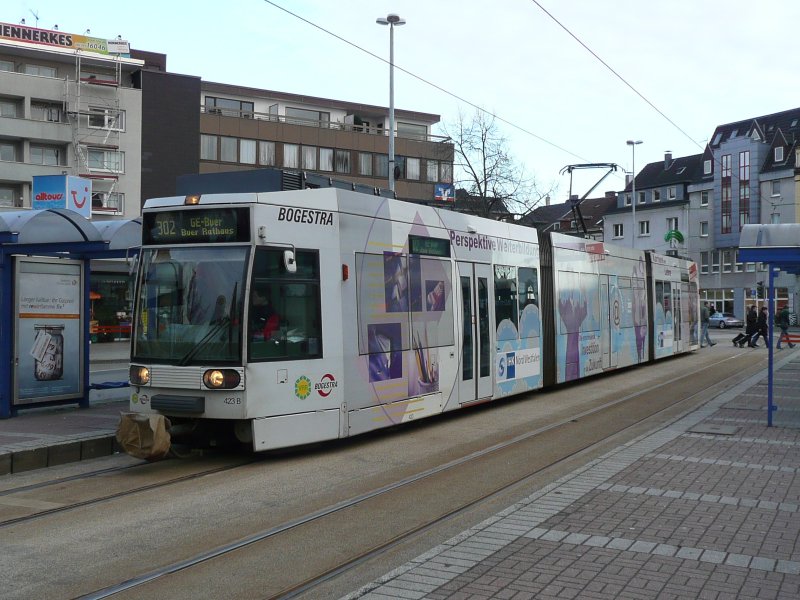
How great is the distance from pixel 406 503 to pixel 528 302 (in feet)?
30.1

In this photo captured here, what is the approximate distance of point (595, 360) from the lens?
2070cm

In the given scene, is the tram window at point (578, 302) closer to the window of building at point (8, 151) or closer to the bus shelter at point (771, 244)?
the bus shelter at point (771, 244)

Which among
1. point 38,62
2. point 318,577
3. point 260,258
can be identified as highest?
point 38,62

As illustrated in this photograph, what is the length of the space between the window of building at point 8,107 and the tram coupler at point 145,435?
45.4 metres

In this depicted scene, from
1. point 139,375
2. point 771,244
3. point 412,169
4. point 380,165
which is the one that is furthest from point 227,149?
point 139,375

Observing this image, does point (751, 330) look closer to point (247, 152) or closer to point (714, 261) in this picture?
point (247, 152)

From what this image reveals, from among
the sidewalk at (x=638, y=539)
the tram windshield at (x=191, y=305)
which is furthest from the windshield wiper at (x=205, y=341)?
the sidewalk at (x=638, y=539)

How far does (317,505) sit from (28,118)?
47.8 m

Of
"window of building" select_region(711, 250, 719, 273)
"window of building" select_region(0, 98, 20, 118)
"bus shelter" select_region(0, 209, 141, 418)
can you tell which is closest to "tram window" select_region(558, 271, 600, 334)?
"bus shelter" select_region(0, 209, 141, 418)

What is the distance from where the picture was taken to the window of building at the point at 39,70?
51.3 meters

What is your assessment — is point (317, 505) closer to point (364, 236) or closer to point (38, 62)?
point (364, 236)

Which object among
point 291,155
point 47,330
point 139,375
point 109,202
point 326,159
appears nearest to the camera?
point 139,375

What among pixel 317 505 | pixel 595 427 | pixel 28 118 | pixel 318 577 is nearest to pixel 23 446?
pixel 317 505

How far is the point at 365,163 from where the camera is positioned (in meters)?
58.2
